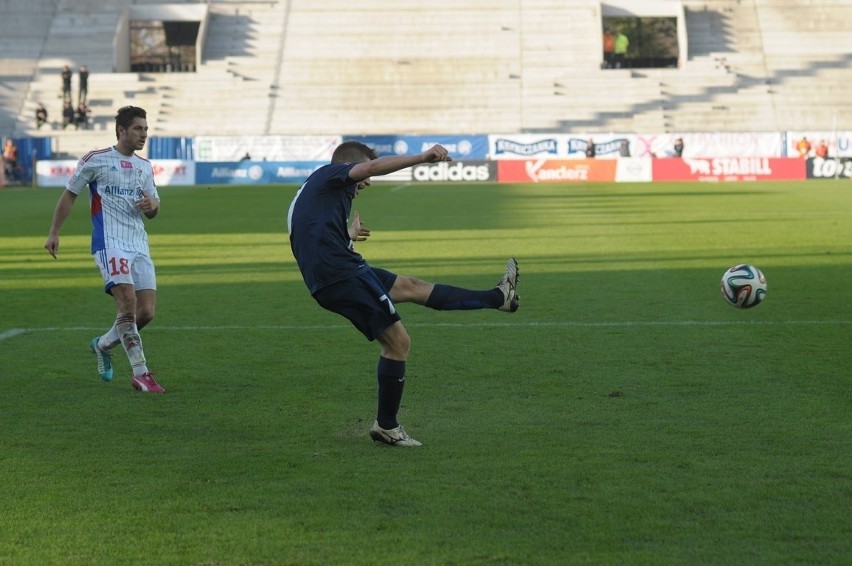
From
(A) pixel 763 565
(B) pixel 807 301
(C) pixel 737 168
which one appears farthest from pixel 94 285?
(C) pixel 737 168

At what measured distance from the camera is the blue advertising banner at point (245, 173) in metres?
49.0

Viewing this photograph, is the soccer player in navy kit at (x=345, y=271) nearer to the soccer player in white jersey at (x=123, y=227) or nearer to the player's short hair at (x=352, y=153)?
the player's short hair at (x=352, y=153)

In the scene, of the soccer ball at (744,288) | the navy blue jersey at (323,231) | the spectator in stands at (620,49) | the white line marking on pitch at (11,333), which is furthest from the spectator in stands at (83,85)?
the navy blue jersey at (323,231)

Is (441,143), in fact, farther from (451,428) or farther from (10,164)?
(451,428)

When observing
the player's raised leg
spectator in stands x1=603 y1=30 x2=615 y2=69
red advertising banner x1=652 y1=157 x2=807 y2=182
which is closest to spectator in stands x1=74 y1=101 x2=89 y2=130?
spectator in stands x1=603 y1=30 x2=615 y2=69

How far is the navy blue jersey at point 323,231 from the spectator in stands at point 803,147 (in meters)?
48.4

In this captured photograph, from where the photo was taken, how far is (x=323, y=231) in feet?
22.0

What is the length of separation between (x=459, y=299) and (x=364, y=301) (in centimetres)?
63

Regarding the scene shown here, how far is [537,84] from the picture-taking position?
2359 inches

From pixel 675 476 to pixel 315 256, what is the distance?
2126 millimetres

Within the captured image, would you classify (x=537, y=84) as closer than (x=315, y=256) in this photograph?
No

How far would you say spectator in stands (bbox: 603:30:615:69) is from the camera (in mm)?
63188

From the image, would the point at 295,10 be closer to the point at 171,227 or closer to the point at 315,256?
the point at 171,227

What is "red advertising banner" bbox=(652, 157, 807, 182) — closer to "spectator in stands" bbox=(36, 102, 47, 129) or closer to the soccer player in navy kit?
"spectator in stands" bbox=(36, 102, 47, 129)
